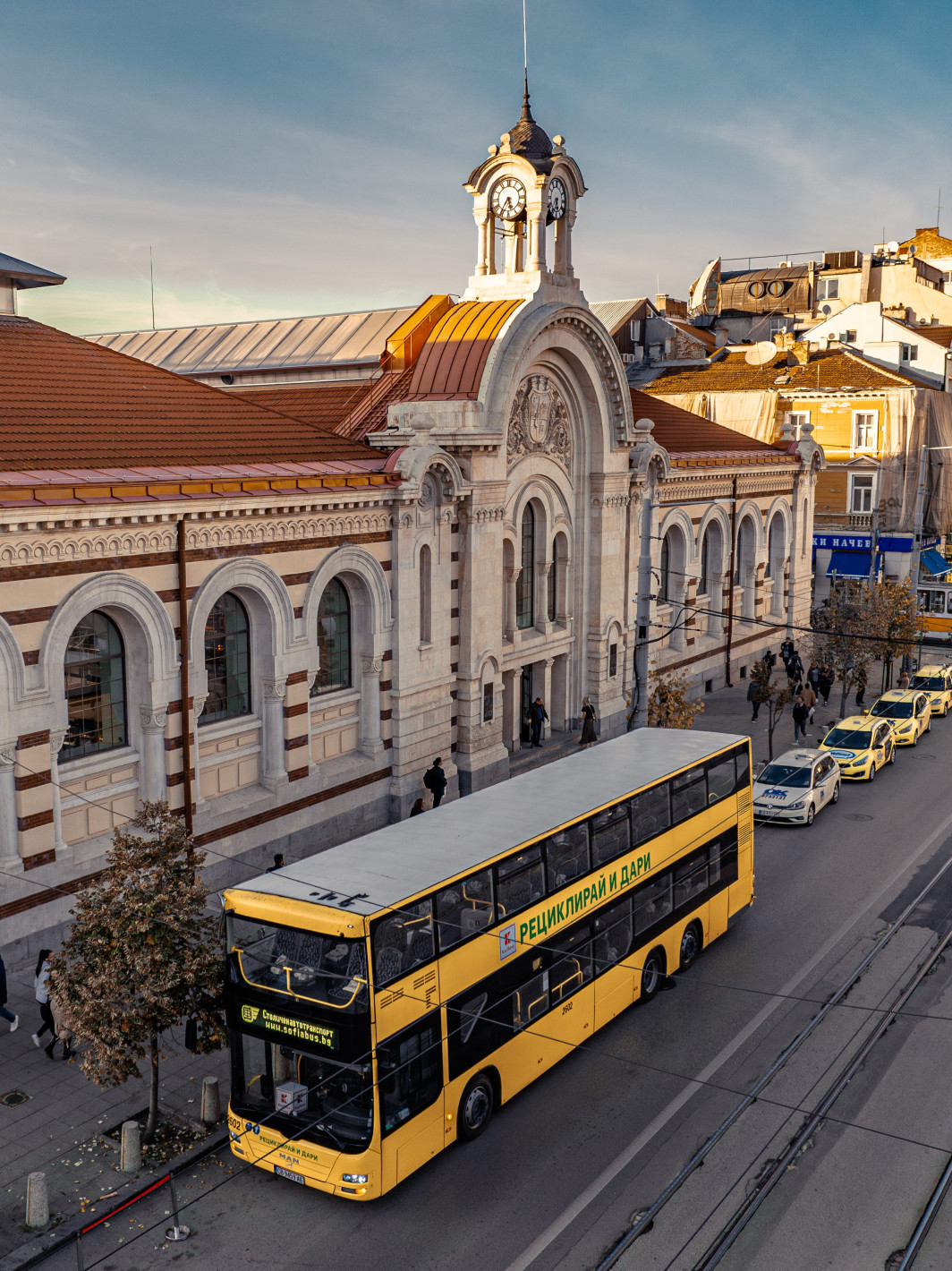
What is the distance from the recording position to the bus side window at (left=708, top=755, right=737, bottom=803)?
64.2ft

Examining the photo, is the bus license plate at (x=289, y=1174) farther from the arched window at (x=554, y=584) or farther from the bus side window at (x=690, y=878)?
the arched window at (x=554, y=584)

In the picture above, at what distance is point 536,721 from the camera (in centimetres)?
3198

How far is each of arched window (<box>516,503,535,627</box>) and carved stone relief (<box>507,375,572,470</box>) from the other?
179cm

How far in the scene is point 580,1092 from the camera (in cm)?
1567

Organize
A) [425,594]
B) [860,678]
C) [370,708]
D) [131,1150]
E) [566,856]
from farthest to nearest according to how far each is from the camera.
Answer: [860,678], [425,594], [370,708], [566,856], [131,1150]

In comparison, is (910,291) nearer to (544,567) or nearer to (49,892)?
(544,567)

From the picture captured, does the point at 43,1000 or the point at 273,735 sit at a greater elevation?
the point at 273,735

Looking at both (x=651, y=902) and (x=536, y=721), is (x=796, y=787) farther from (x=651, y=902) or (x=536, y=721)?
(x=651, y=902)

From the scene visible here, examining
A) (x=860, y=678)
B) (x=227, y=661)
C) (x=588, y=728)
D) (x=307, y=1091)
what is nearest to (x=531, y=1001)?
(x=307, y=1091)

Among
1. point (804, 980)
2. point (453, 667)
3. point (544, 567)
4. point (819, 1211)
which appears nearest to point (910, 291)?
point (544, 567)

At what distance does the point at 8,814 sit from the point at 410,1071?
8728mm

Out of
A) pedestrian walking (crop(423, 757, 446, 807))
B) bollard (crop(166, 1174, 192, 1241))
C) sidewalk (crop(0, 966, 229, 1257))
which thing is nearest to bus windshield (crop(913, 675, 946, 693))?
pedestrian walking (crop(423, 757, 446, 807))

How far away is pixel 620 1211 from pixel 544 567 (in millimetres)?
21045

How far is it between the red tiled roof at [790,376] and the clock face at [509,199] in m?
32.1
